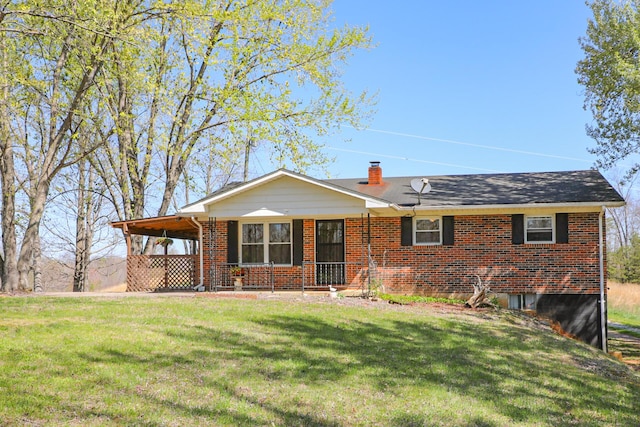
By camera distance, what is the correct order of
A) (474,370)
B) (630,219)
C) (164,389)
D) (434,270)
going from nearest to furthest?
(164,389) < (474,370) < (434,270) < (630,219)

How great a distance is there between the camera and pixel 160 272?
65.2ft

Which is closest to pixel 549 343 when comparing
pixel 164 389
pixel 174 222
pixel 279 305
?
pixel 279 305

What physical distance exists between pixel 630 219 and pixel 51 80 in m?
53.5

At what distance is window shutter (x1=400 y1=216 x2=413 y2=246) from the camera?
1795cm

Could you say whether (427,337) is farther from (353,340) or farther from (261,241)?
(261,241)

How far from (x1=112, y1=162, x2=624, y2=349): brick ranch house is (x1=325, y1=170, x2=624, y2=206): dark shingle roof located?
0.06 m

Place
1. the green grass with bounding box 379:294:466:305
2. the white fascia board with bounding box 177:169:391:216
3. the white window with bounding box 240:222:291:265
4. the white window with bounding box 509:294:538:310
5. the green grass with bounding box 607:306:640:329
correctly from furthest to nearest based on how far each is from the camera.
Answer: the green grass with bounding box 607:306:640:329 < the white window with bounding box 240:222:291:265 < the white window with bounding box 509:294:538:310 < the white fascia board with bounding box 177:169:391:216 < the green grass with bounding box 379:294:466:305

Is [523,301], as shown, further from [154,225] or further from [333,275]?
[154,225]

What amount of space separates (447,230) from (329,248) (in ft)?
12.0

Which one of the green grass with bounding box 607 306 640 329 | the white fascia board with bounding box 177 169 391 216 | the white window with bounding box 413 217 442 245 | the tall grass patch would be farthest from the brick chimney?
the tall grass patch

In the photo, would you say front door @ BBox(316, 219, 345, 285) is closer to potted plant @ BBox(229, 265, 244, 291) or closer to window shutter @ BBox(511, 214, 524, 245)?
potted plant @ BBox(229, 265, 244, 291)

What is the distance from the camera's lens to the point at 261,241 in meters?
18.7

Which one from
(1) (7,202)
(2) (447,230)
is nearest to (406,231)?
(2) (447,230)

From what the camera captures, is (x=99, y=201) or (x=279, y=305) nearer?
(x=279, y=305)
